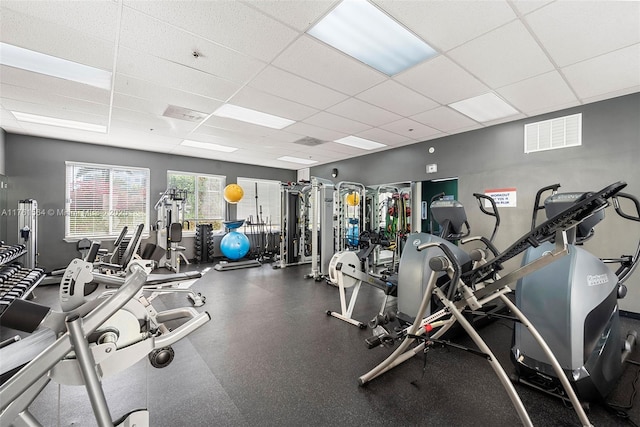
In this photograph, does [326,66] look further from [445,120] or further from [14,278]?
[14,278]

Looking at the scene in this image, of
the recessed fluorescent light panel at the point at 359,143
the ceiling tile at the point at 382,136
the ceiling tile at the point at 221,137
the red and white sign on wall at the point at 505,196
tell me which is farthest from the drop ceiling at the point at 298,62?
the red and white sign on wall at the point at 505,196

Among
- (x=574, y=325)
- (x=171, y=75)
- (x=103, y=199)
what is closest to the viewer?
(x=574, y=325)

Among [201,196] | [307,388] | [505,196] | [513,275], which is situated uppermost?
[201,196]

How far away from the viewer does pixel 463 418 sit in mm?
1750

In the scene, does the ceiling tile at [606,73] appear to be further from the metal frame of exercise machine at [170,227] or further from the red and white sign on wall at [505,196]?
the metal frame of exercise machine at [170,227]

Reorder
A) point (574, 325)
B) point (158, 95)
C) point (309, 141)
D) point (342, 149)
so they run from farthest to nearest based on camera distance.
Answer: point (342, 149) < point (309, 141) < point (158, 95) < point (574, 325)

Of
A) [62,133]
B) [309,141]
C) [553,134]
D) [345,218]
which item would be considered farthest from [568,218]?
[62,133]

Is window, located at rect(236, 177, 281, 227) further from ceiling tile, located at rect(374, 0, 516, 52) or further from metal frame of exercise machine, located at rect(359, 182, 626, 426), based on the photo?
metal frame of exercise machine, located at rect(359, 182, 626, 426)

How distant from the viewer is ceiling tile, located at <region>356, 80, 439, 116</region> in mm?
3268

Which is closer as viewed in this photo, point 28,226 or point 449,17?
point 449,17

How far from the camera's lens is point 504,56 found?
2588mm

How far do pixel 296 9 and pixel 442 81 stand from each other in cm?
Result: 187

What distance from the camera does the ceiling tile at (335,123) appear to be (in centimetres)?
420

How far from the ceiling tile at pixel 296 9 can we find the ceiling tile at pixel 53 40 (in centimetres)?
123
